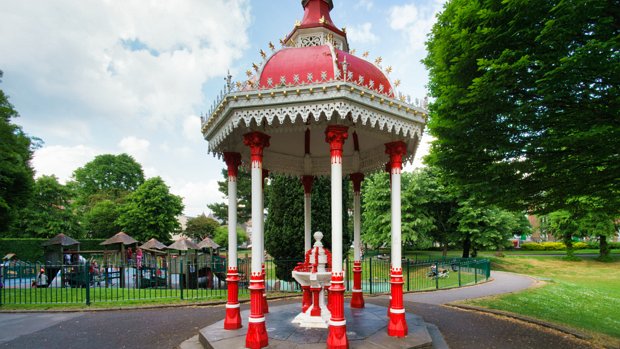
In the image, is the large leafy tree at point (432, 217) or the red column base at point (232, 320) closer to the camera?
the red column base at point (232, 320)

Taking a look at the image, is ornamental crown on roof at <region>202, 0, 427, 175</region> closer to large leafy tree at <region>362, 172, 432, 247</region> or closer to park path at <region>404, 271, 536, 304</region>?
park path at <region>404, 271, 536, 304</region>

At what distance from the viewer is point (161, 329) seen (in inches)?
370

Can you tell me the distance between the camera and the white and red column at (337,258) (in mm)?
6445

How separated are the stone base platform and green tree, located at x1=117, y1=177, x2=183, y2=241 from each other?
38038 mm

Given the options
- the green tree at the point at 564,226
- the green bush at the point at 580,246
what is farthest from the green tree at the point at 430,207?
the green bush at the point at 580,246

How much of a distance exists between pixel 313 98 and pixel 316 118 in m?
0.40

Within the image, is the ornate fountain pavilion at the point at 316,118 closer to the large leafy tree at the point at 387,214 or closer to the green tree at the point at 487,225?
the large leafy tree at the point at 387,214

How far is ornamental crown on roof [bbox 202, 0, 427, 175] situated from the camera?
22.5ft

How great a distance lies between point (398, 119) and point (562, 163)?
4.10m

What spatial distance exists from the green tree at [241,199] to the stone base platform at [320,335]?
2824cm

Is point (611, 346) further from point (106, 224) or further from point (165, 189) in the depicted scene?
point (106, 224)

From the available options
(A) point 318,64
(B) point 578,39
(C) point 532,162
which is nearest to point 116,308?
(A) point 318,64

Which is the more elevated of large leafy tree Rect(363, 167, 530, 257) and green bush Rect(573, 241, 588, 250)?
large leafy tree Rect(363, 167, 530, 257)

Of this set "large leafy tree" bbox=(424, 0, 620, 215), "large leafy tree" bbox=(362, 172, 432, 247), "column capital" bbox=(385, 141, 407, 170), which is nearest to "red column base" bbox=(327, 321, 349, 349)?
"column capital" bbox=(385, 141, 407, 170)
